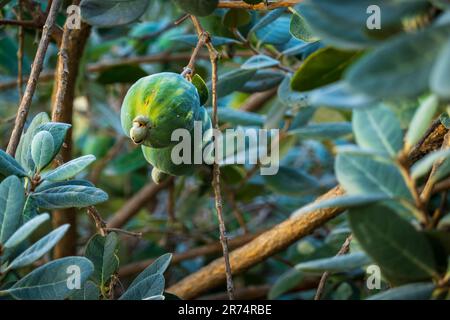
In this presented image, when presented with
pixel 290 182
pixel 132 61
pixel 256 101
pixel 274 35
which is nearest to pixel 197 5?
pixel 274 35

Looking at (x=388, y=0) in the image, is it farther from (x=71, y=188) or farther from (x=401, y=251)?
(x=71, y=188)

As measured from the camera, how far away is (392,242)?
1.82ft

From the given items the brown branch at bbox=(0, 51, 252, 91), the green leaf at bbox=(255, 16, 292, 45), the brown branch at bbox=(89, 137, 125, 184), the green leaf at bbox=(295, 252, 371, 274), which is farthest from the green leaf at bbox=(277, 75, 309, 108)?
the brown branch at bbox=(89, 137, 125, 184)

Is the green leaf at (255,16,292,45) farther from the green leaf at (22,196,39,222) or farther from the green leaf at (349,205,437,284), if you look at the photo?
the green leaf at (349,205,437,284)

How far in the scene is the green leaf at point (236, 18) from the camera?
113 cm

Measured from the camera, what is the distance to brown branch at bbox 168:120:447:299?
1054mm

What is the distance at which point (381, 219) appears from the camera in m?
0.55

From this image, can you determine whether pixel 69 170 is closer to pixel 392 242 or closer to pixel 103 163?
pixel 392 242

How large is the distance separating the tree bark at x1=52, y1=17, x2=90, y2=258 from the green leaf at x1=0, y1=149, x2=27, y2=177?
0.43 feet

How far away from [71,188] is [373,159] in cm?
36

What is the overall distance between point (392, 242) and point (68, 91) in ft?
2.89

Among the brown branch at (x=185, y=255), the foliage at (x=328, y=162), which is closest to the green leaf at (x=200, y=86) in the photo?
the foliage at (x=328, y=162)

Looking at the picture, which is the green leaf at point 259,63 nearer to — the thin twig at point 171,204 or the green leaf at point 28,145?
the green leaf at point 28,145

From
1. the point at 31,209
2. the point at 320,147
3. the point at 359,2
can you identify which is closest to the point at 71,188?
the point at 31,209
